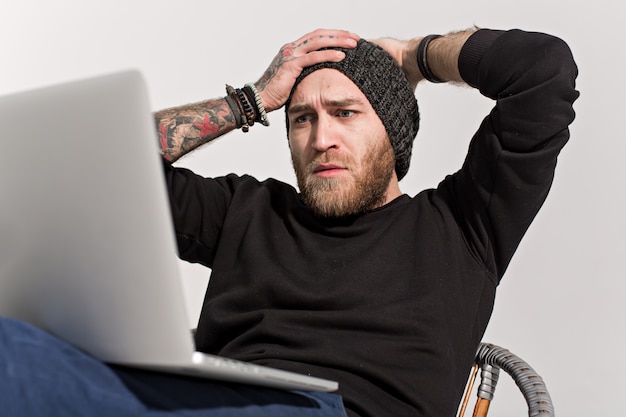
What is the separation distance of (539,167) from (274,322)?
0.62 meters

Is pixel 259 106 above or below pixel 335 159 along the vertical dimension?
above

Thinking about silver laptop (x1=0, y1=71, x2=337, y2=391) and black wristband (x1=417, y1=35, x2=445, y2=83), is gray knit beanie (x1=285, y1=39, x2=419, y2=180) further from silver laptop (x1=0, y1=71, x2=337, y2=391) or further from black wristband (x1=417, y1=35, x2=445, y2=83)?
silver laptop (x1=0, y1=71, x2=337, y2=391)

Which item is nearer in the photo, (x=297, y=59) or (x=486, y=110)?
(x=297, y=59)

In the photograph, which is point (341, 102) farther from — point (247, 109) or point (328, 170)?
point (247, 109)

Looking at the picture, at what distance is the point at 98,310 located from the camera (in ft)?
3.22

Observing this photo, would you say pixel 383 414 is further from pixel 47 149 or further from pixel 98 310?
pixel 47 149

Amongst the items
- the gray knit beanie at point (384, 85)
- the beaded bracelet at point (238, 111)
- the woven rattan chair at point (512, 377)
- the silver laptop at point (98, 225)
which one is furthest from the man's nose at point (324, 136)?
the silver laptop at point (98, 225)

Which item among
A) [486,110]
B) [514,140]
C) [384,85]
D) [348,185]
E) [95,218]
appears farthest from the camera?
[486,110]

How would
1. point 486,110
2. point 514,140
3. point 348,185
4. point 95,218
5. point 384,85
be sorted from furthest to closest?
point 486,110, point 384,85, point 348,185, point 514,140, point 95,218

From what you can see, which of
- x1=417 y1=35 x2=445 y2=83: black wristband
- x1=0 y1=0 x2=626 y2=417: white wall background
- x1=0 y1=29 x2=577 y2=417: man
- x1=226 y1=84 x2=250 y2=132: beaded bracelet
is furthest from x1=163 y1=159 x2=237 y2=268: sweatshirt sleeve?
x1=0 y1=0 x2=626 y2=417: white wall background

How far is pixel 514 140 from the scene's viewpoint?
1.66 metres

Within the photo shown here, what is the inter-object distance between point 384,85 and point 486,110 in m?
1.20

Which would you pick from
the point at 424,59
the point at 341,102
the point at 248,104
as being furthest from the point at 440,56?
the point at 248,104

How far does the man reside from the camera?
1.58m
